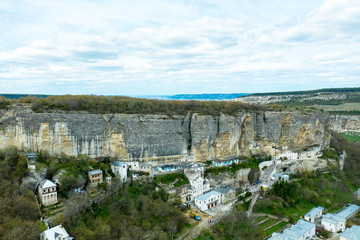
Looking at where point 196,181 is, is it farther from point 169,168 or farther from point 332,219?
point 332,219

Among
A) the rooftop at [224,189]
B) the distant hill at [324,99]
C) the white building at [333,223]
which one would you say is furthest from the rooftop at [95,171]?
the distant hill at [324,99]

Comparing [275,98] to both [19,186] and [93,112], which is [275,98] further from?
[19,186]

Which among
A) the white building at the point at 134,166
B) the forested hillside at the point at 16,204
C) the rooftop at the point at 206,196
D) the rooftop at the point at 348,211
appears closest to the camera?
the forested hillside at the point at 16,204

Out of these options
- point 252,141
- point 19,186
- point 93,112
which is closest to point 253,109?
point 252,141

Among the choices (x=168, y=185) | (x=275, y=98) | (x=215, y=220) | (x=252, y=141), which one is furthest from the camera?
(x=275, y=98)

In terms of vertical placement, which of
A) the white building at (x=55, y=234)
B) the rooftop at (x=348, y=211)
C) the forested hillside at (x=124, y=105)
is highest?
the forested hillside at (x=124, y=105)

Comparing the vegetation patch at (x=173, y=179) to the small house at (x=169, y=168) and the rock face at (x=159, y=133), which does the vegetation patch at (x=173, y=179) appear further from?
the rock face at (x=159, y=133)
